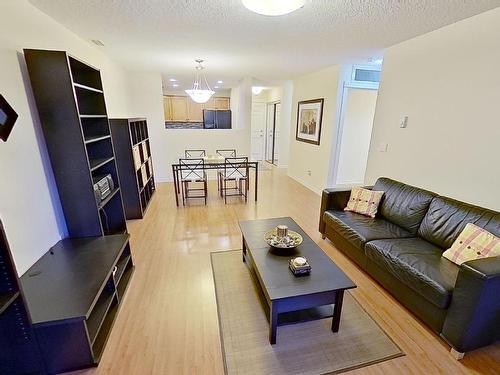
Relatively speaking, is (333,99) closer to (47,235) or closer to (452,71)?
(452,71)

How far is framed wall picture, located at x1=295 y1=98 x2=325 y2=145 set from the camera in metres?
4.82

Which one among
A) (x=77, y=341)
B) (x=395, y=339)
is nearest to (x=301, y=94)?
(x=395, y=339)

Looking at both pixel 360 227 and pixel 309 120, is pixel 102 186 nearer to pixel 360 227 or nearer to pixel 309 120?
pixel 360 227

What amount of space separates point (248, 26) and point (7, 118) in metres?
2.07

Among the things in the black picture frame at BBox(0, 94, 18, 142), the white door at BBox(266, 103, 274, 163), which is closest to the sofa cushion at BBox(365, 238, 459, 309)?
the black picture frame at BBox(0, 94, 18, 142)

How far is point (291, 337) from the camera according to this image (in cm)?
172

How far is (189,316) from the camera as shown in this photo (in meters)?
1.91

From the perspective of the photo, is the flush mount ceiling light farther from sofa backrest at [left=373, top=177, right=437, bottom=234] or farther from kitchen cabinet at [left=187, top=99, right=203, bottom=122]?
kitchen cabinet at [left=187, top=99, right=203, bottom=122]

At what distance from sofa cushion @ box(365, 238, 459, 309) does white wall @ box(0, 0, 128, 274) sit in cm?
274

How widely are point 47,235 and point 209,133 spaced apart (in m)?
4.23

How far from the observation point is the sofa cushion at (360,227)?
2.36 m

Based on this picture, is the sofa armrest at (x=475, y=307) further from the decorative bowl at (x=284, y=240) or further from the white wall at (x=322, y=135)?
the white wall at (x=322, y=135)

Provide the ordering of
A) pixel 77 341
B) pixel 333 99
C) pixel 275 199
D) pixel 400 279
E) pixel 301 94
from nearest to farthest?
pixel 77 341, pixel 400 279, pixel 333 99, pixel 275 199, pixel 301 94

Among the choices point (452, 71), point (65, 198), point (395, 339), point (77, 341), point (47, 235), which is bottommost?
point (395, 339)
